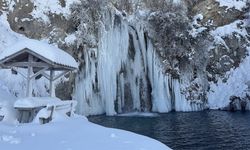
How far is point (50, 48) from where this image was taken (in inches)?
526

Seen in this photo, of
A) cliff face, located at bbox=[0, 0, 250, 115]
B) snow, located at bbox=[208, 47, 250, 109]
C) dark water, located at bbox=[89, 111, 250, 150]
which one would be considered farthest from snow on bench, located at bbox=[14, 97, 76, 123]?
snow, located at bbox=[208, 47, 250, 109]

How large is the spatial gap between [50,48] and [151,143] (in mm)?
6087

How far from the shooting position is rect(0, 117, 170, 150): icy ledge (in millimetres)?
Answer: 8438

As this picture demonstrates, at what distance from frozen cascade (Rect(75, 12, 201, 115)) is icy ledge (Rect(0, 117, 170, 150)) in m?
18.3

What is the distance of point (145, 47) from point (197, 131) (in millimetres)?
13780

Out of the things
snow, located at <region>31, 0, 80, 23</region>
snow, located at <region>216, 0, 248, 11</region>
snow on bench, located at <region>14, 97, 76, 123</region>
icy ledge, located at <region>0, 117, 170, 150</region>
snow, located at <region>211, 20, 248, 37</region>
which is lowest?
icy ledge, located at <region>0, 117, 170, 150</region>

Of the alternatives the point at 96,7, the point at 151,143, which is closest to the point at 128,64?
the point at 96,7

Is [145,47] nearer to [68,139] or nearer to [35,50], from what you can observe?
[35,50]

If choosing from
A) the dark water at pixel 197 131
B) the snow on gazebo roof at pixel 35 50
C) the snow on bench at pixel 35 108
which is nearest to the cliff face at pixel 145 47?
the dark water at pixel 197 131

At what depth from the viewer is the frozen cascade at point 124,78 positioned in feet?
96.1

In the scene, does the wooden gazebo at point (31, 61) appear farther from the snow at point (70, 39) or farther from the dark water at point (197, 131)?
the snow at point (70, 39)

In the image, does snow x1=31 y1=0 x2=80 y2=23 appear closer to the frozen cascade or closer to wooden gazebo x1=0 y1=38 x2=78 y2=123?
the frozen cascade

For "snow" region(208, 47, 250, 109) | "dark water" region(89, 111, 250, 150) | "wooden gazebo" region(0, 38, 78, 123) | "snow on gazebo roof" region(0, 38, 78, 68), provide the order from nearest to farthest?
"wooden gazebo" region(0, 38, 78, 123), "snow on gazebo roof" region(0, 38, 78, 68), "dark water" region(89, 111, 250, 150), "snow" region(208, 47, 250, 109)

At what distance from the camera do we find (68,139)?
9125 millimetres
